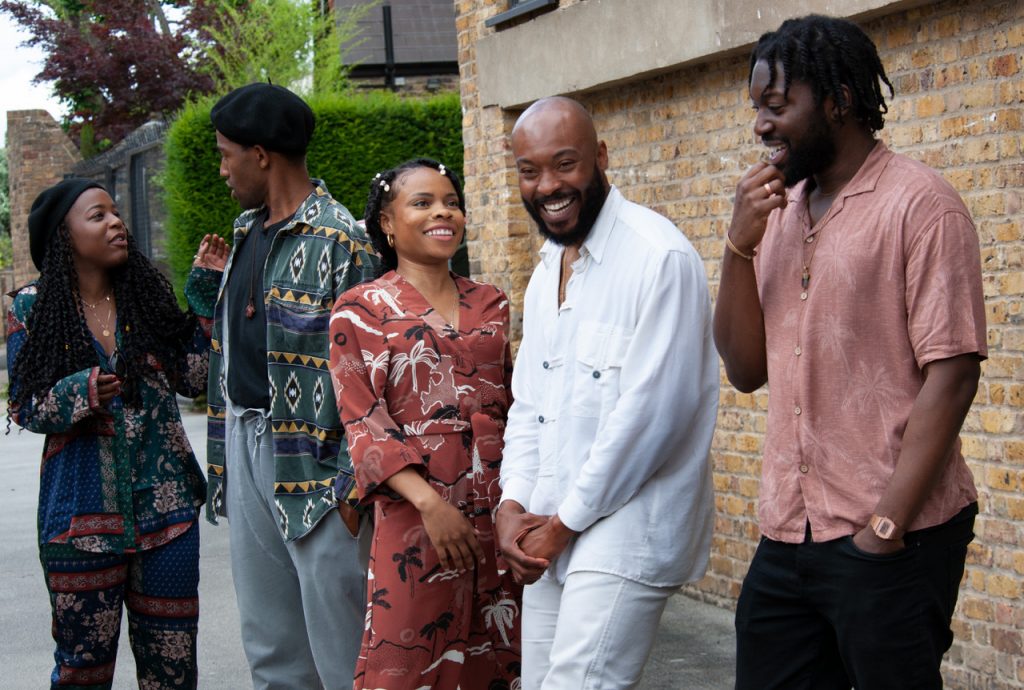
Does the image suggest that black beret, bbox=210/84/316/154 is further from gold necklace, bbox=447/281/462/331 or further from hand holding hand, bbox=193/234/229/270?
gold necklace, bbox=447/281/462/331

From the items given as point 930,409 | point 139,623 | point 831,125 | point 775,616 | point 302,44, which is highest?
point 302,44

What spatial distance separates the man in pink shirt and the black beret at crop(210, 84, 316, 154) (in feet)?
6.76

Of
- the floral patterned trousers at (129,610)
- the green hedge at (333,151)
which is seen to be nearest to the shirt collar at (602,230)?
the floral patterned trousers at (129,610)

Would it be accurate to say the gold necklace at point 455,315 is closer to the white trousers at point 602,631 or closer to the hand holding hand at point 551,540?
the hand holding hand at point 551,540

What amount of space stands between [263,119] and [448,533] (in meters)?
1.66

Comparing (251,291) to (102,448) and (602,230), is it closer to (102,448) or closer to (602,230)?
(102,448)

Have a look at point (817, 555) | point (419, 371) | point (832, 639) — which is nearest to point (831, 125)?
point (817, 555)

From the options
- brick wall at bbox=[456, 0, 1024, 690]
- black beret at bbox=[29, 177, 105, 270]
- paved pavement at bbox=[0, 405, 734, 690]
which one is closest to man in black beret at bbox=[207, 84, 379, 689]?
black beret at bbox=[29, 177, 105, 270]

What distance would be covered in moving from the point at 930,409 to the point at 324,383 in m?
2.25

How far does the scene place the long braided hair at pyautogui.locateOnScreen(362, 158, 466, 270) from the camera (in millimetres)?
4434

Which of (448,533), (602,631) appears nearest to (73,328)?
(448,533)

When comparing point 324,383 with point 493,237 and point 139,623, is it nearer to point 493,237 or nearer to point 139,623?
point 139,623

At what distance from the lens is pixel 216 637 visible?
277 inches

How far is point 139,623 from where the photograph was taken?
4.97 m
